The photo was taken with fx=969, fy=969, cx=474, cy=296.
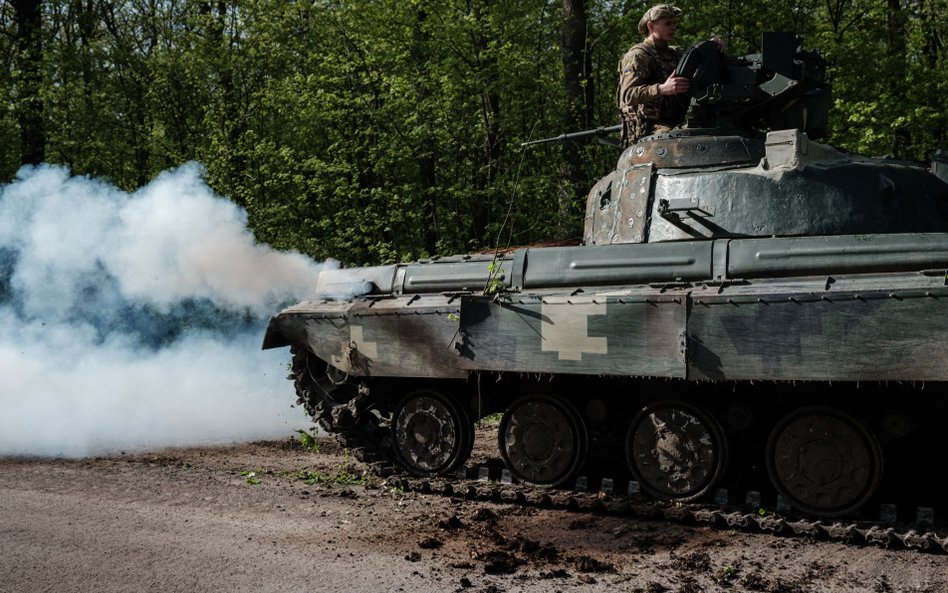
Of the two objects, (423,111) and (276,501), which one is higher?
(423,111)

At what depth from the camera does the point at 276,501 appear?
8.62 meters

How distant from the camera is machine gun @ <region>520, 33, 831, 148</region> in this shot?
28.5 feet

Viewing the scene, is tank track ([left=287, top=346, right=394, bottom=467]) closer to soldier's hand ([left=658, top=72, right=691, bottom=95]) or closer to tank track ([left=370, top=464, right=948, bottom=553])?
tank track ([left=370, top=464, right=948, bottom=553])

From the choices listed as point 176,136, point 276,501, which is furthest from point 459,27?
point 276,501

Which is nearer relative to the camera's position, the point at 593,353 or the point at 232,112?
the point at 593,353

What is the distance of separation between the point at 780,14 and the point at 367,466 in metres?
14.5

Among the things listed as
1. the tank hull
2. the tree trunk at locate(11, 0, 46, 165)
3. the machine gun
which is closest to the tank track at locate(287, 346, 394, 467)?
the tank hull

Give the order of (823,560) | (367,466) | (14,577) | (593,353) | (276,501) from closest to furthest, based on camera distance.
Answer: (14,577), (823,560), (593,353), (276,501), (367,466)

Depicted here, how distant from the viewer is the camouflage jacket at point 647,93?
9273 mm

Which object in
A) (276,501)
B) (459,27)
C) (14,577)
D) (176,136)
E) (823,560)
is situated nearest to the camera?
(14,577)

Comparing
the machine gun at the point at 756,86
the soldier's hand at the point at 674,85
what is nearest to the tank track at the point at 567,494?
the machine gun at the point at 756,86

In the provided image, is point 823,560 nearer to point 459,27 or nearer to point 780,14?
point 459,27

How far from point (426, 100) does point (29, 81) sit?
10.2 metres

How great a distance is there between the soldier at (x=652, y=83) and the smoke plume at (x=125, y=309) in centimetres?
479
